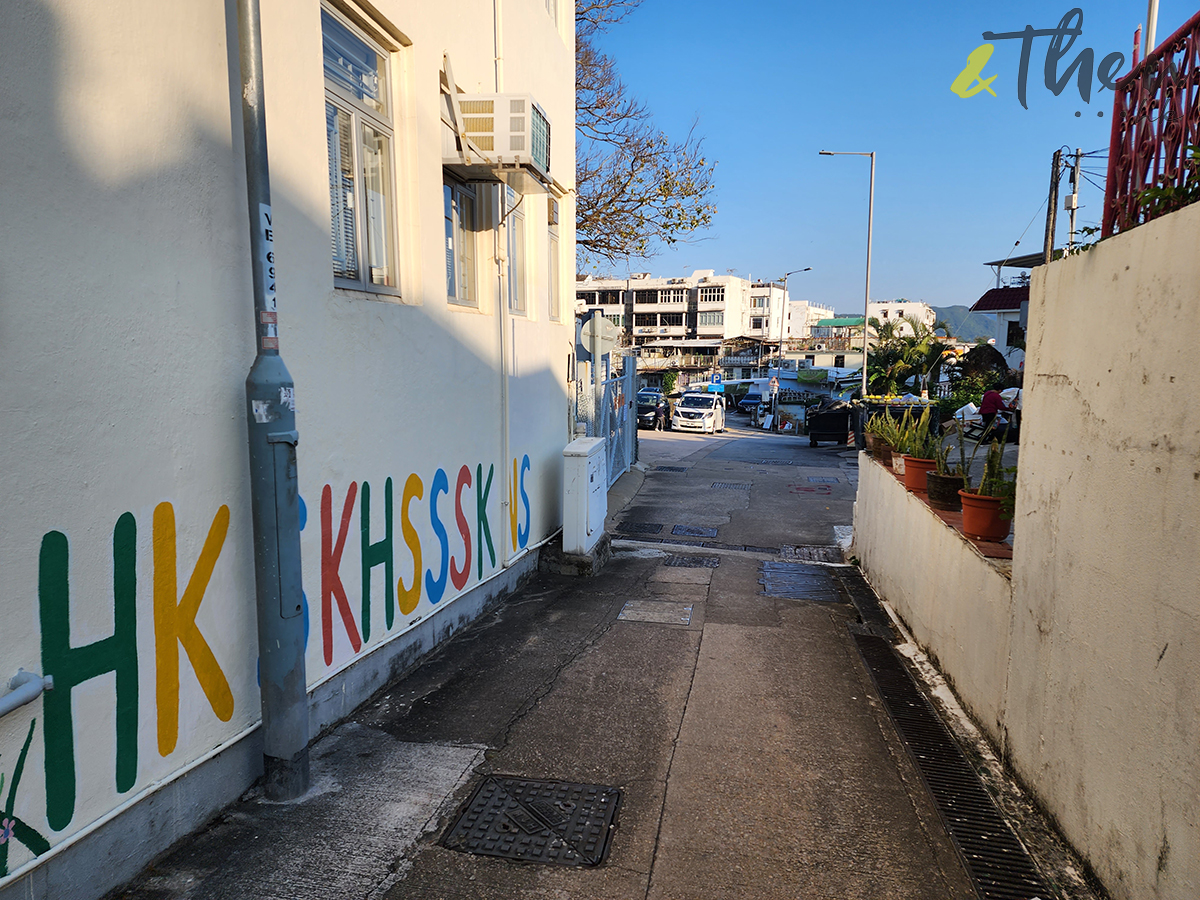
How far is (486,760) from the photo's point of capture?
13.3 ft

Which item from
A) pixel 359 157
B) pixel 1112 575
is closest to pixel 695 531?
pixel 359 157

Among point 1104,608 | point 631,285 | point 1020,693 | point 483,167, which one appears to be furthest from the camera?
point 631,285

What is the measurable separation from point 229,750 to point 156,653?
739 millimetres

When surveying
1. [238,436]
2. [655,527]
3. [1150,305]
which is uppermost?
[1150,305]

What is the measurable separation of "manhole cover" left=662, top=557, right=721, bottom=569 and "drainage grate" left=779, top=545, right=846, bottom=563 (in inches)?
44.0

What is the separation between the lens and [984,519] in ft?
16.2

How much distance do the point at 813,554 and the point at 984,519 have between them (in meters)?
4.91

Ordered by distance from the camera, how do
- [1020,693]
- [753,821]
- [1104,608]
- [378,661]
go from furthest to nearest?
[378,661] < [1020,693] < [753,821] < [1104,608]

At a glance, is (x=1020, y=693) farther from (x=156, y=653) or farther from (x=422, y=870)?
(x=156, y=653)

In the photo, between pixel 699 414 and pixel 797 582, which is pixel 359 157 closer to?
pixel 797 582

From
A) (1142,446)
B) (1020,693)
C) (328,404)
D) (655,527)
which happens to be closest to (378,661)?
(328,404)

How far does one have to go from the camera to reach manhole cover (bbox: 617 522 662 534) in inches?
428

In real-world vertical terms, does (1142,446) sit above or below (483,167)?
below

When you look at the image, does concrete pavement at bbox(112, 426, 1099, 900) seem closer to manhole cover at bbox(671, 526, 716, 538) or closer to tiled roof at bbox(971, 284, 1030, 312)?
manhole cover at bbox(671, 526, 716, 538)
